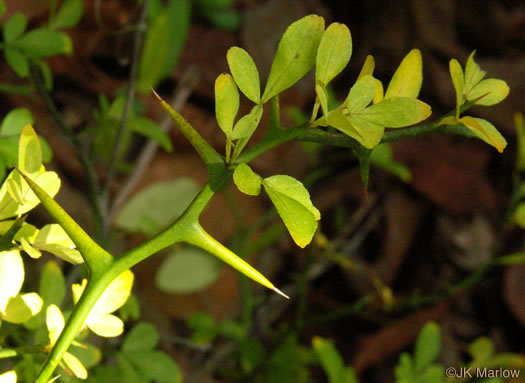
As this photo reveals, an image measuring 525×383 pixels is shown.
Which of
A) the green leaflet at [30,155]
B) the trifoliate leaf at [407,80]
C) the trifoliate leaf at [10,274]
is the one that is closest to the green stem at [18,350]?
the trifoliate leaf at [10,274]

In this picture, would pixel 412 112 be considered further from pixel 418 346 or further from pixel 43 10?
pixel 43 10

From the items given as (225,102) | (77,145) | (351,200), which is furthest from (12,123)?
(351,200)

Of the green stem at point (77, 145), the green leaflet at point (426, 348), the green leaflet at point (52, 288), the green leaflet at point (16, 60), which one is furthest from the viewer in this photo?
the green leaflet at point (426, 348)

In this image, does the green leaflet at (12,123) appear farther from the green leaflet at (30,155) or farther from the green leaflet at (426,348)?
the green leaflet at (426,348)

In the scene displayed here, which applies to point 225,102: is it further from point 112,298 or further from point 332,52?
point 112,298

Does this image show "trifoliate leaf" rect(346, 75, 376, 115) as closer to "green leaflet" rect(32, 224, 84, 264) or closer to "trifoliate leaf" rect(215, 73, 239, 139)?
"trifoliate leaf" rect(215, 73, 239, 139)

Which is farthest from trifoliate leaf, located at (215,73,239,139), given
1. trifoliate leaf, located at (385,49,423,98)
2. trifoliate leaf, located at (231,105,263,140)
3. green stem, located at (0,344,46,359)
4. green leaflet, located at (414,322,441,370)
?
green leaflet, located at (414,322,441,370)
